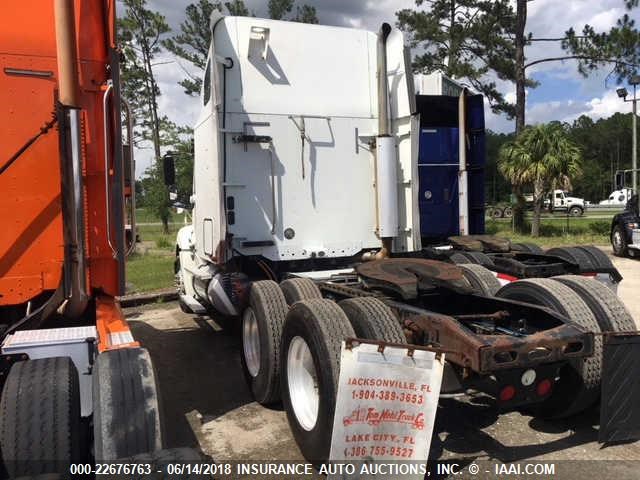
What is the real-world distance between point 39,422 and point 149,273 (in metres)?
10.9

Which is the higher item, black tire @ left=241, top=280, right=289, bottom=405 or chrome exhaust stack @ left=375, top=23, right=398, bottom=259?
chrome exhaust stack @ left=375, top=23, right=398, bottom=259

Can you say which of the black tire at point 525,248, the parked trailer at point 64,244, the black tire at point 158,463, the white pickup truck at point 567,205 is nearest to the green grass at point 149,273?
the black tire at point 525,248

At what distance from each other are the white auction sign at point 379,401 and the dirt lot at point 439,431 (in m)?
0.92

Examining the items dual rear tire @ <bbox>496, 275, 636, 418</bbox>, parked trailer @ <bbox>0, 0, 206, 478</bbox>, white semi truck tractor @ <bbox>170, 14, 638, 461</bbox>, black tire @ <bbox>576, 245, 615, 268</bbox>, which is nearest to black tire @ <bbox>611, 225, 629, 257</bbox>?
black tire @ <bbox>576, 245, 615, 268</bbox>

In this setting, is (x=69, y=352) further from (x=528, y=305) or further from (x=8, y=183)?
(x=528, y=305)

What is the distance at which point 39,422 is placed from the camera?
8.19 ft

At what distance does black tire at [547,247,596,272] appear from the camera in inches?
238

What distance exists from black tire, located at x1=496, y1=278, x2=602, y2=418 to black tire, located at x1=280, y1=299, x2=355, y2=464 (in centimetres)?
154

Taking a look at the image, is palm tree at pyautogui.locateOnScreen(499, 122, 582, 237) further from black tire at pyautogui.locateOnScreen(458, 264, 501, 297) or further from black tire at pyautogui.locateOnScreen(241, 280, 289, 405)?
black tire at pyautogui.locateOnScreen(241, 280, 289, 405)

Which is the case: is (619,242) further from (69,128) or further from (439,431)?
(69,128)

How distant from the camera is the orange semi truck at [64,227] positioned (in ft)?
8.39

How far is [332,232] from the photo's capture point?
6047 millimetres

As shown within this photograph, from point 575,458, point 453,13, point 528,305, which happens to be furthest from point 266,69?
point 453,13

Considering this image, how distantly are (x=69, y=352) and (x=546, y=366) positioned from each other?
2831 mm
